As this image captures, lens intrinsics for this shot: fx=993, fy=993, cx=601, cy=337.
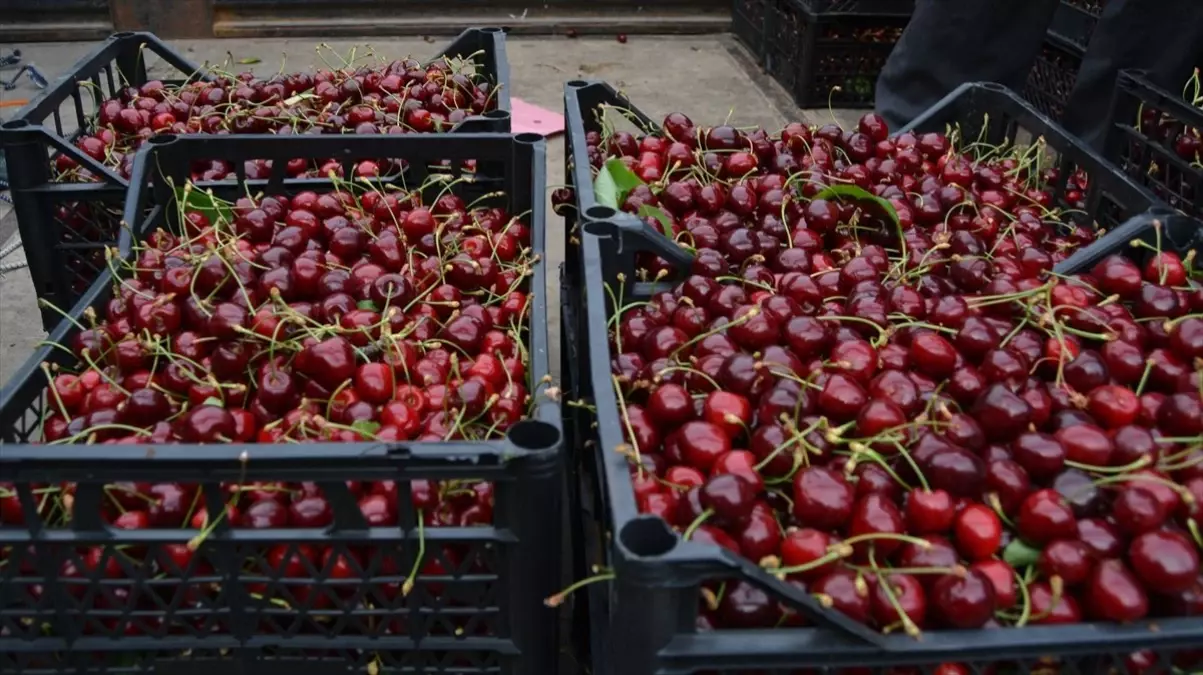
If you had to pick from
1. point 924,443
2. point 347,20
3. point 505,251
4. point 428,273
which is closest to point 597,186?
point 505,251

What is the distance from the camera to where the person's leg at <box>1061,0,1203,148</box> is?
280cm

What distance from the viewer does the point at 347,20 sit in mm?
6207

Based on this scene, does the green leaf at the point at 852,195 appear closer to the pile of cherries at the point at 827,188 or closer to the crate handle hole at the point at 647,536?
the pile of cherries at the point at 827,188

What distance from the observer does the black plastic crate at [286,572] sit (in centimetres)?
99

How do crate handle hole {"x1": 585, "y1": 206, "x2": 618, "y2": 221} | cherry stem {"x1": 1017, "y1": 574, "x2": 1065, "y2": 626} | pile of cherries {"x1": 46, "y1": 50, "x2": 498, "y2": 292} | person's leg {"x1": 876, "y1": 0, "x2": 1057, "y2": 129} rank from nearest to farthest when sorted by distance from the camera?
cherry stem {"x1": 1017, "y1": 574, "x2": 1065, "y2": 626} < crate handle hole {"x1": 585, "y1": 206, "x2": 618, "y2": 221} < pile of cherries {"x1": 46, "y1": 50, "x2": 498, "y2": 292} < person's leg {"x1": 876, "y1": 0, "x2": 1057, "y2": 129}

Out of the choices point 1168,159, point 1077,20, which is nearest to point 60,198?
point 1168,159

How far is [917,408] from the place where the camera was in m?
1.26

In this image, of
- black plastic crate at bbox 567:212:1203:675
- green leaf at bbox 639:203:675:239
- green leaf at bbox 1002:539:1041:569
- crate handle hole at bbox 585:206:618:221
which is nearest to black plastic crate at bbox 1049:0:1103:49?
green leaf at bbox 639:203:675:239

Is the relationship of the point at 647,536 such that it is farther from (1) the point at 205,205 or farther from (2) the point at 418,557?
(1) the point at 205,205

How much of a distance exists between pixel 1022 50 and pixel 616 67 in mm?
2754

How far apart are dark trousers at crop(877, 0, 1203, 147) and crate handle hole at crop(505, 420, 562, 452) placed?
2410 millimetres

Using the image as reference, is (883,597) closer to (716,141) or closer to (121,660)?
(121,660)

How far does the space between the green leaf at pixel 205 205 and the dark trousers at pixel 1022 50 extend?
7.74ft

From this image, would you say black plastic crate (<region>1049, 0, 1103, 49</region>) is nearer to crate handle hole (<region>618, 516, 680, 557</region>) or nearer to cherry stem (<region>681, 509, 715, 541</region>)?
cherry stem (<region>681, 509, 715, 541</region>)
